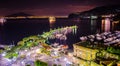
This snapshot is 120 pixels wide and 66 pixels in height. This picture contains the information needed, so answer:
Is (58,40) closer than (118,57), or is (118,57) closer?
(118,57)

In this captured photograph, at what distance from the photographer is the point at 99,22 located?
71.2 feet

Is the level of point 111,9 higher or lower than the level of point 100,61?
higher

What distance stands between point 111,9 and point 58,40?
190 inches

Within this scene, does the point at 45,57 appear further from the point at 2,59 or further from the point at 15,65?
the point at 2,59

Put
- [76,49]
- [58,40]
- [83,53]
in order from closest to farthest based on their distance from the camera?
[83,53] < [76,49] < [58,40]

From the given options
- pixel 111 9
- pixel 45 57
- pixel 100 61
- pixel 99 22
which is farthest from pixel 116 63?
pixel 99 22

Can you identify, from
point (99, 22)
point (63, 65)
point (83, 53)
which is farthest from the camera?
point (99, 22)

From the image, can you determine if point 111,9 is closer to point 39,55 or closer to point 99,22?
point 99,22

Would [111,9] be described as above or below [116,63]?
above

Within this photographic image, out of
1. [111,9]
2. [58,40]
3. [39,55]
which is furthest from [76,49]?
[111,9]

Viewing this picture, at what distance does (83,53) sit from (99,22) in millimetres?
16928

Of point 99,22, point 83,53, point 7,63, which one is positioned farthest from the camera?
point 99,22

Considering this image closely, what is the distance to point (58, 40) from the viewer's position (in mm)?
11461

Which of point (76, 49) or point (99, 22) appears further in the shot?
point (99, 22)
